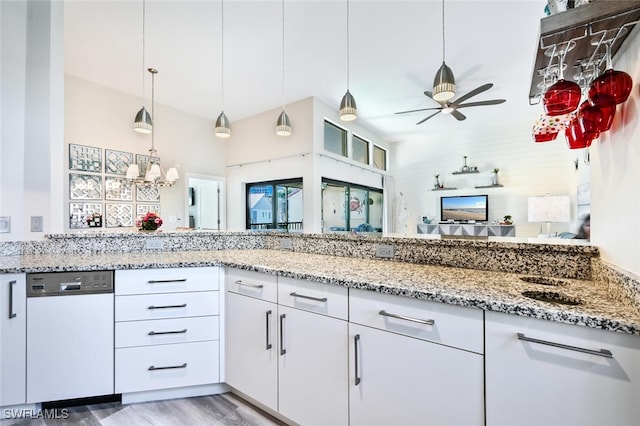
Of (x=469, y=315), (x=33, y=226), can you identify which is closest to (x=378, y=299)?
(x=469, y=315)

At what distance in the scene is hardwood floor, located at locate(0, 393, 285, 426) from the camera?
1578 millimetres

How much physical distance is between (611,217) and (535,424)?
809mm

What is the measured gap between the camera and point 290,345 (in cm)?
145

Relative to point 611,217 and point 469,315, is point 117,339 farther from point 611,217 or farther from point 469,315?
point 611,217

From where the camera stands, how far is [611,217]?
3.51 feet

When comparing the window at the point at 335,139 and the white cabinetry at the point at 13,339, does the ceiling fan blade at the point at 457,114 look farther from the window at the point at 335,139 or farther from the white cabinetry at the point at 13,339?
the white cabinetry at the point at 13,339

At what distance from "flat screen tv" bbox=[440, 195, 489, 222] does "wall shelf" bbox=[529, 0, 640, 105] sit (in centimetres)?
590

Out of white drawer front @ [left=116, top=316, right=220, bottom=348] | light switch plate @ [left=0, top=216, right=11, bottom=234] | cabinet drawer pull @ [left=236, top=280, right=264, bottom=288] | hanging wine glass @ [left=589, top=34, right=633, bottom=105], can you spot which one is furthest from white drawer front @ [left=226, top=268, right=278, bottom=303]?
light switch plate @ [left=0, top=216, right=11, bottom=234]

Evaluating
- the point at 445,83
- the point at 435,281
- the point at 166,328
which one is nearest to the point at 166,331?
the point at 166,328

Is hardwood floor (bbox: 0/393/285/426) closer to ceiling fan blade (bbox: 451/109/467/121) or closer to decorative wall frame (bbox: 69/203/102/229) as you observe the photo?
decorative wall frame (bbox: 69/203/102/229)

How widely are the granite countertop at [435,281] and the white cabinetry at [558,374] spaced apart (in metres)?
0.04

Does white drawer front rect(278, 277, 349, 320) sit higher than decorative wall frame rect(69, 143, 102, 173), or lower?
lower

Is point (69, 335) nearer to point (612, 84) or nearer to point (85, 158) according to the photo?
point (612, 84)

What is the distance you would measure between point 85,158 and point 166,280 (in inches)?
141
